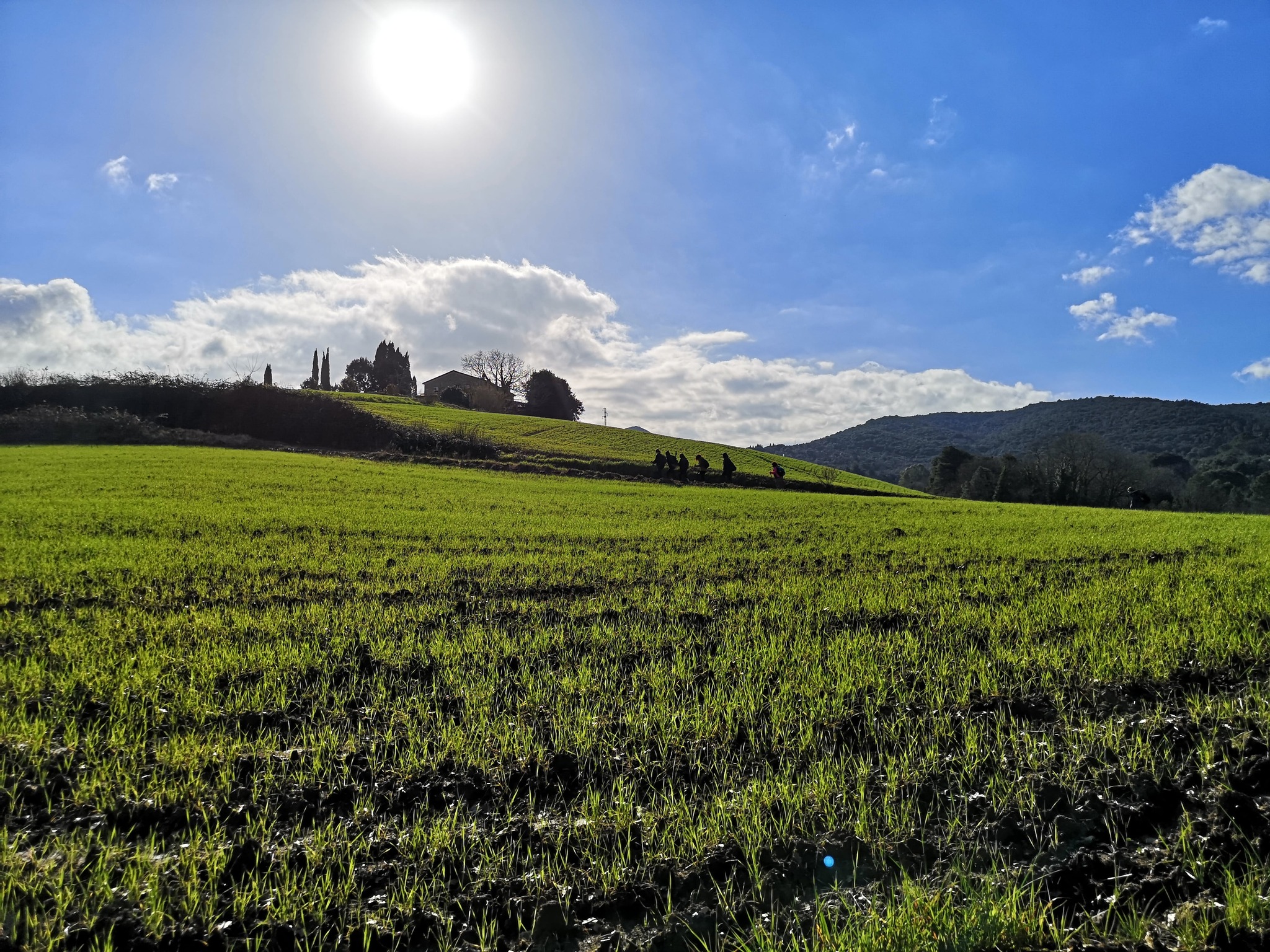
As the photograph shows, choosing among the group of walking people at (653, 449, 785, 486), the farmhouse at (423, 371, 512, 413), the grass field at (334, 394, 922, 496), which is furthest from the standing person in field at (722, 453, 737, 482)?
the farmhouse at (423, 371, 512, 413)

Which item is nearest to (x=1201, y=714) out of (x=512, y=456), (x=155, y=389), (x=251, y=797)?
(x=251, y=797)

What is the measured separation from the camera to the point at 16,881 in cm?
292

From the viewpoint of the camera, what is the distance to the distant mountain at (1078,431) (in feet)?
380

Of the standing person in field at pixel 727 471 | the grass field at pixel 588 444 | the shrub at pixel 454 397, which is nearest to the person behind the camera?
the standing person in field at pixel 727 471

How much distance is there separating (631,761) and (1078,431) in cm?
12694

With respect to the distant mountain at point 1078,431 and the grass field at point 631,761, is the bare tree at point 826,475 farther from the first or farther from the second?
the grass field at point 631,761

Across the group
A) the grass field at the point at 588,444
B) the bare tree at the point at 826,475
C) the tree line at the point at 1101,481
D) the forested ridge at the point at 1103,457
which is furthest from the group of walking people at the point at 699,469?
the tree line at the point at 1101,481

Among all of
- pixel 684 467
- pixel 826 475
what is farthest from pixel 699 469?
pixel 826 475

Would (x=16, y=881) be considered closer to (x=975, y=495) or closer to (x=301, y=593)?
(x=301, y=593)

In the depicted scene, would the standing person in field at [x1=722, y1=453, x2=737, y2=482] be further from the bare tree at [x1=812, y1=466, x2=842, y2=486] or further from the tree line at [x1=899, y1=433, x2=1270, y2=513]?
the tree line at [x1=899, y1=433, x2=1270, y2=513]

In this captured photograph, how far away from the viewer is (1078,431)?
4072 inches

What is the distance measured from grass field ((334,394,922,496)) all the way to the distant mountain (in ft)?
130

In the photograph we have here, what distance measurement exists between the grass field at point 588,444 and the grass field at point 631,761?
35888 mm

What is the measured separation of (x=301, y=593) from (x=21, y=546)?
6817mm
